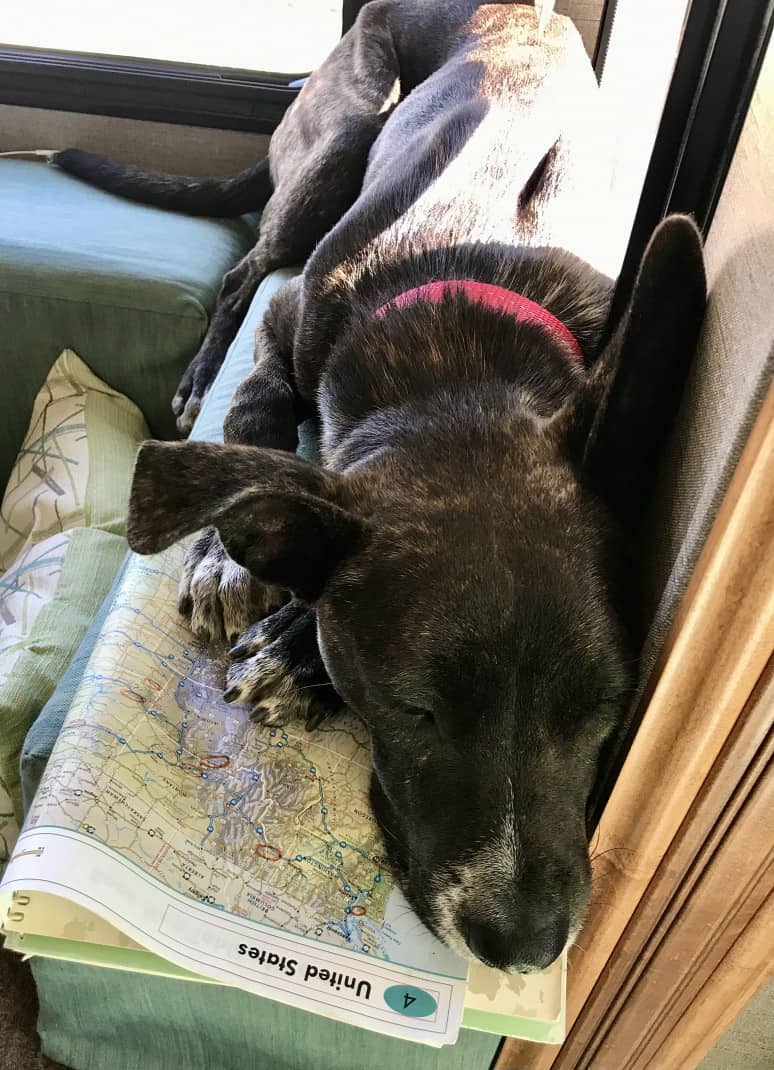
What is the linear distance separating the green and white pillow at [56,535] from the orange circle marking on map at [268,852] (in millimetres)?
732

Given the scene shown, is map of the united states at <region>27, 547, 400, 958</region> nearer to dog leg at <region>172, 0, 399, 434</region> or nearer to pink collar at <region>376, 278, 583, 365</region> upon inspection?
pink collar at <region>376, 278, 583, 365</region>

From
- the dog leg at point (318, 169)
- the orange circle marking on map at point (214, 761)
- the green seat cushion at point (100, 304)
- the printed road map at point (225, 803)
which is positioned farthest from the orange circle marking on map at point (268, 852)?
the green seat cushion at point (100, 304)

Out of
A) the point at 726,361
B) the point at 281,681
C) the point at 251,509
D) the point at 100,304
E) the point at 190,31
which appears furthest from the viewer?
the point at 190,31

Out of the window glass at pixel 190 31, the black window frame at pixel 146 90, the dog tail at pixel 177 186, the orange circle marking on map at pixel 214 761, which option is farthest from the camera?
the window glass at pixel 190 31

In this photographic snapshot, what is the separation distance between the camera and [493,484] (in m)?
1.11

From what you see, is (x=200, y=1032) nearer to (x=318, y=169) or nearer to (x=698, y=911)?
(x=698, y=911)

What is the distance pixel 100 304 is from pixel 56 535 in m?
0.67

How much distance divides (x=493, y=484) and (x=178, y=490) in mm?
389

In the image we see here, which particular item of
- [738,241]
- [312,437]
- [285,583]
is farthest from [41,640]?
[738,241]

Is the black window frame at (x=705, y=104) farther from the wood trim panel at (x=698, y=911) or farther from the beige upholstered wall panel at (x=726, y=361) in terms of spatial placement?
the wood trim panel at (x=698, y=911)

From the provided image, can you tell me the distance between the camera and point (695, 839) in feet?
2.97

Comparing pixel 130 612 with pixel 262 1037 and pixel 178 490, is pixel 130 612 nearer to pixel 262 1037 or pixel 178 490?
pixel 178 490

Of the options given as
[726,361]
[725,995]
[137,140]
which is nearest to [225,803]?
[725,995]

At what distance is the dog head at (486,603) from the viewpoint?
0.96 metres
